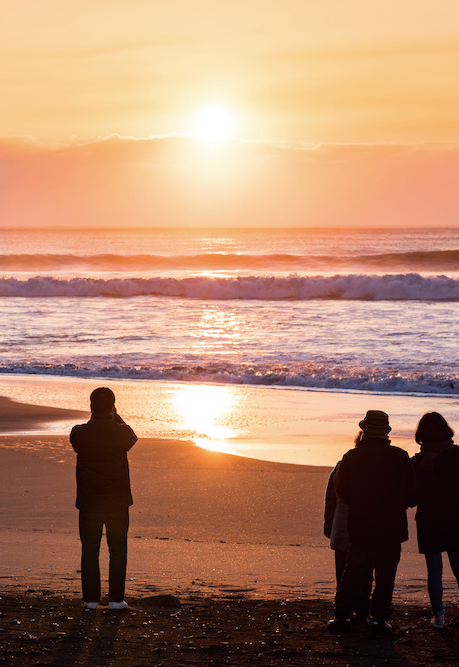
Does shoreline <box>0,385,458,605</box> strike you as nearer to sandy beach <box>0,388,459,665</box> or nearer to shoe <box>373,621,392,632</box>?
sandy beach <box>0,388,459,665</box>

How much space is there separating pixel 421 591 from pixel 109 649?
→ 7.50 feet

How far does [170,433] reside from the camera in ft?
33.3

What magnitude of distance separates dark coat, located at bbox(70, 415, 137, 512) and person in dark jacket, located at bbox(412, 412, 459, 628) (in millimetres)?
1726

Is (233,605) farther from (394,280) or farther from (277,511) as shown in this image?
(394,280)

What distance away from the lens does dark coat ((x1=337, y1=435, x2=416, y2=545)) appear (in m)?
4.21

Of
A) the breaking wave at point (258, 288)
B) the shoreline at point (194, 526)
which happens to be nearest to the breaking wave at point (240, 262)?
the breaking wave at point (258, 288)

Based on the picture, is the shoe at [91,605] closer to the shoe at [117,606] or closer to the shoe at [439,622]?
the shoe at [117,606]

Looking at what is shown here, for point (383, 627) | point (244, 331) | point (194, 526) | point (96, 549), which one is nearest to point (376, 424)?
point (383, 627)

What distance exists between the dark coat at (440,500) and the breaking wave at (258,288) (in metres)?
31.3

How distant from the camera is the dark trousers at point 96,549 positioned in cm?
459

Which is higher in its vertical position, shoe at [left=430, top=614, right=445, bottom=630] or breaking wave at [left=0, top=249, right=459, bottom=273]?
breaking wave at [left=0, top=249, right=459, bottom=273]

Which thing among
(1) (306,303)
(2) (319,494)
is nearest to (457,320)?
(1) (306,303)


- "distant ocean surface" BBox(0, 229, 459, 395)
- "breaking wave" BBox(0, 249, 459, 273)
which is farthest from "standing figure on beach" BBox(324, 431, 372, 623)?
"breaking wave" BBox(0, 249, 459, 273)

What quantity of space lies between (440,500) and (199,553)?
220 cm
